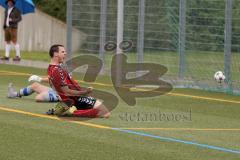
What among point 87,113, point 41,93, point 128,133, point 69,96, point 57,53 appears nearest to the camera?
point 128,133

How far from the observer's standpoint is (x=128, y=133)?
465 inches

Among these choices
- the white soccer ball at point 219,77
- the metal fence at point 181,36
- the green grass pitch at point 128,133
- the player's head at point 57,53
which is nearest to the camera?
the green grass pitch at point 128,133

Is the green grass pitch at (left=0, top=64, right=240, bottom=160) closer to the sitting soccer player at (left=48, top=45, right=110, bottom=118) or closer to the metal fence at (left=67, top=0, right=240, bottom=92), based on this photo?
the sitting soccer player at (left=48, top=45, right=110, bottom=118)

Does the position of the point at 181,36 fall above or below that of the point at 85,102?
above

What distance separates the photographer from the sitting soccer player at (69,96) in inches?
527

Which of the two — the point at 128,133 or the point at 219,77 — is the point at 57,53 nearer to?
the point at 128,133

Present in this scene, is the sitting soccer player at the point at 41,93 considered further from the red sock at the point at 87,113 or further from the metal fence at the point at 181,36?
the metal fence at the point at 181,36

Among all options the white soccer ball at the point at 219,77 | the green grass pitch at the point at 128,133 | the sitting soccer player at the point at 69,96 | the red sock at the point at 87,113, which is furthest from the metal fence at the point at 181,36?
the red sock at the point at 87,113

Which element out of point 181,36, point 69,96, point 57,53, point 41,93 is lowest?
point 41,93

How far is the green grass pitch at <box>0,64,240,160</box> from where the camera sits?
33.2ft

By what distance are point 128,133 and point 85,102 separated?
196cm

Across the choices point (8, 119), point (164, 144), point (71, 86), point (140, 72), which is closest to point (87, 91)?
point (71, 86)

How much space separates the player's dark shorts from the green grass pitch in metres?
0.40

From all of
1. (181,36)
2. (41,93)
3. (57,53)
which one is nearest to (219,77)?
(181,36)
